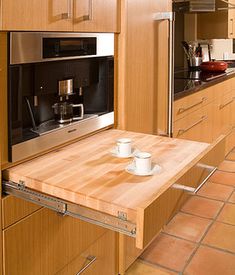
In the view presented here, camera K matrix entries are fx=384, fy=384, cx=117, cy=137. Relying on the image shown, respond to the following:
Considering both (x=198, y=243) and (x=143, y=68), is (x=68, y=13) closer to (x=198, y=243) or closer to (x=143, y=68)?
(x=143, y=68)

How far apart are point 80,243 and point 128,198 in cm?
64

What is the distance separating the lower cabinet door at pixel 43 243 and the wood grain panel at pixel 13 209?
0.02 m

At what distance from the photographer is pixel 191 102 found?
2857 millimetres

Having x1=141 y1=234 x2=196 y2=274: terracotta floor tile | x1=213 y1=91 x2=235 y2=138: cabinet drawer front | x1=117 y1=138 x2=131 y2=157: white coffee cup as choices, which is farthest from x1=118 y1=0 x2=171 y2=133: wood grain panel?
x1=213 y1=91 x2=235 y2=138: cabinet drawer front

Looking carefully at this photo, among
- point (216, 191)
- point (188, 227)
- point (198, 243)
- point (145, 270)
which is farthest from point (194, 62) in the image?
point (145, 270)

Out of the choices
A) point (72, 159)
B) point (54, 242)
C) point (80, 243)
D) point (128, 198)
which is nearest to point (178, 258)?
point (80, 243)

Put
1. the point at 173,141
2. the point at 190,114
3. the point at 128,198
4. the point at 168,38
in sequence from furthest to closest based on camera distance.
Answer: the point at 190,114 → the point at 168,38 → the point at 173,141 → the point at 128,198

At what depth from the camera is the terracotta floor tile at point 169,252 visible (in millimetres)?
2148

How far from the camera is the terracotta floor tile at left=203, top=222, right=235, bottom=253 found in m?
2.33

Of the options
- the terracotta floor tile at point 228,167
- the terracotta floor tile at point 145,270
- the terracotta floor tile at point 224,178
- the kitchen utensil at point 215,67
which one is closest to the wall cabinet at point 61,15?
the terracotta floor tile at point 145,270

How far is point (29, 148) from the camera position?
130cm

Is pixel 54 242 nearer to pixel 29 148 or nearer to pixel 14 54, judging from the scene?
pixel 29 148

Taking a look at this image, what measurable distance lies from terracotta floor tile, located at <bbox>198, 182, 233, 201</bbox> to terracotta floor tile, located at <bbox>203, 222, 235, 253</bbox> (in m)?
0.48

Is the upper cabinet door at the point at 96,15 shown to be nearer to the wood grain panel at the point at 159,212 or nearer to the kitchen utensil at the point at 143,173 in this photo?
the kitchen utensil at the point at 143,173
